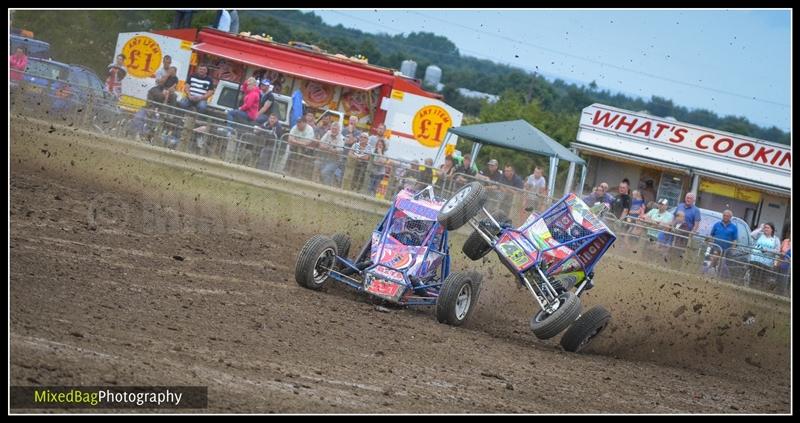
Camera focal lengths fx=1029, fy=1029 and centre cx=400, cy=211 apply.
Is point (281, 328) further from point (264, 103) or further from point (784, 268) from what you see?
point (264, 103)

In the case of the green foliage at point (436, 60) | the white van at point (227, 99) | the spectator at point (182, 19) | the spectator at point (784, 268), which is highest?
the green foliage at point (436, 60)

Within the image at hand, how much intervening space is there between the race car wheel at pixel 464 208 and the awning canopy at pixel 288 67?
389 inches

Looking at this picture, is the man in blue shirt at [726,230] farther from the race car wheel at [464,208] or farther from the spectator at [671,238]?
the race car wheel at [464,208]

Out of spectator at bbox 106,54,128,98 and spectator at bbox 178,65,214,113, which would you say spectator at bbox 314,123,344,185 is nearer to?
spectator at bbox 178,65,214,113

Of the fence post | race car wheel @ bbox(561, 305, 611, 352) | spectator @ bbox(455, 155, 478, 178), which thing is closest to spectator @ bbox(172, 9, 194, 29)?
the fence post

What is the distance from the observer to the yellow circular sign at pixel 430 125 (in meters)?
19.8

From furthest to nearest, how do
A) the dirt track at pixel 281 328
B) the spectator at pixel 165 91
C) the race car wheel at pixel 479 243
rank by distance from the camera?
the spectator at pixel 165 91 → the race car wheel at pixel 479 243 → the dirt track at pixel 281 328

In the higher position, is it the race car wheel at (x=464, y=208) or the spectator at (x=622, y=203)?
the spectator at (x=622, y=203)

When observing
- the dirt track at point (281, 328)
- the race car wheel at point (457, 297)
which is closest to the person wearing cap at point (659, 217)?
the dirt track at point (281, 328)

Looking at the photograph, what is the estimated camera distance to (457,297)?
10.1 meters

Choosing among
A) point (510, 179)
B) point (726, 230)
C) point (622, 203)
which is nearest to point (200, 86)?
point (510, 179)

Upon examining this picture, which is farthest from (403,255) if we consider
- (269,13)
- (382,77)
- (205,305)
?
(269,13)

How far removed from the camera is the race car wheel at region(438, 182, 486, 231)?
400 inches

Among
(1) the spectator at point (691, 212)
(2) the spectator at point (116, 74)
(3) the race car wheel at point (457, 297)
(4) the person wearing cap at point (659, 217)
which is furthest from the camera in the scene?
(2) the spectator at point (116, 74)
